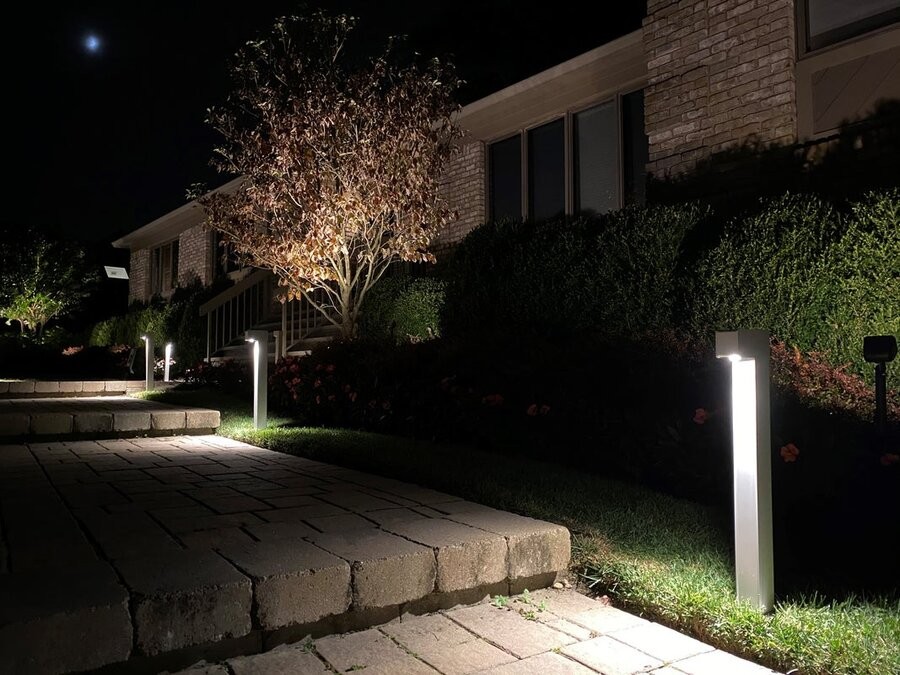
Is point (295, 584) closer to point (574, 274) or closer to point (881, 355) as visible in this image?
point (881, 355)

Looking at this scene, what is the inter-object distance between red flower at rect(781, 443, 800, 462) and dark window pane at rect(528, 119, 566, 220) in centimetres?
778

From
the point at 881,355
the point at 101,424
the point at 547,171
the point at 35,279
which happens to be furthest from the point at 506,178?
the point at 35,279

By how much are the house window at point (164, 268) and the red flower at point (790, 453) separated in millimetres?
19866

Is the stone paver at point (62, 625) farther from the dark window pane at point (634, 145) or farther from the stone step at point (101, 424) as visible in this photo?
the dark window pane at point (634, 145)

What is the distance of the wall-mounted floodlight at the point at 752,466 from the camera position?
2.45m

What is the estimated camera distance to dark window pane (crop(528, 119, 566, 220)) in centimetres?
1112

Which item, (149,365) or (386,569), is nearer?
(386,569)

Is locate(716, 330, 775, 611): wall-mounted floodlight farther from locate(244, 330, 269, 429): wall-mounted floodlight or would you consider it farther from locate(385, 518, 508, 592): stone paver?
locate(244, 330, 269, 429): wall-mounted floodlight

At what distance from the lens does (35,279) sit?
842 inches

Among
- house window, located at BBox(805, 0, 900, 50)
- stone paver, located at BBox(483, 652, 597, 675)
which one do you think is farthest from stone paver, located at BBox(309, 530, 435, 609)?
house window, located at BBox(805, 0, 900, 50)

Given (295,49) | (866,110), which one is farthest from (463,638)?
(295,49)

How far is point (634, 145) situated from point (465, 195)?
3.23 metres

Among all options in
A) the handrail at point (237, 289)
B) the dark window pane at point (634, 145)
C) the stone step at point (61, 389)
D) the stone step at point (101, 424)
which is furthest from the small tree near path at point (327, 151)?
the handrail at point (237, 289)

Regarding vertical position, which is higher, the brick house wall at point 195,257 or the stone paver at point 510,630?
the brick house wall at point 195,257
